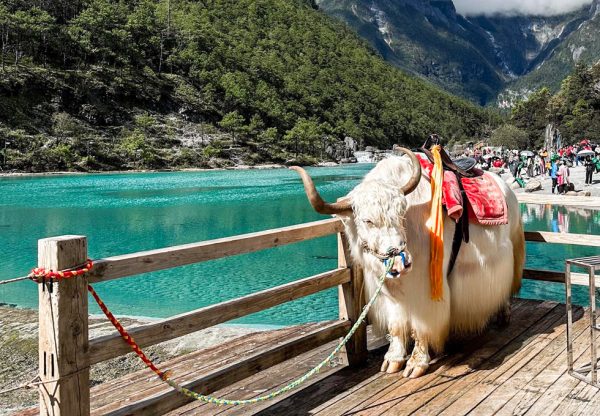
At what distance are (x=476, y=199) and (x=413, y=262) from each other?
0.78 m

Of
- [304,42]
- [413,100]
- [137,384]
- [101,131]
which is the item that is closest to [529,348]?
[137,384]

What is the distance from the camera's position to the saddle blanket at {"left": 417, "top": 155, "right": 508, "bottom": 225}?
354cm

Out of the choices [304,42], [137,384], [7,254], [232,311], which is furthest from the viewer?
[304,42]

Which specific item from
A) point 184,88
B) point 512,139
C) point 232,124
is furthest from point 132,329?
point 512,139

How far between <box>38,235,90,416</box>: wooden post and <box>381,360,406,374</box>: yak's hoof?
206 cm

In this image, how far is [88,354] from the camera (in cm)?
215

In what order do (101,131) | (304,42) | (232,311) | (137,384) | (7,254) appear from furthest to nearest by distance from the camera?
(304,42) → (101,131) → (7,254) → (137,384) → (232,311)

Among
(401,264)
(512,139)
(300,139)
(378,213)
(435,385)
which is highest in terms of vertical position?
(300,139)

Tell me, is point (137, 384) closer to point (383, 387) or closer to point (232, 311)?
point (232, 311)

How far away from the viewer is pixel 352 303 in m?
3.73

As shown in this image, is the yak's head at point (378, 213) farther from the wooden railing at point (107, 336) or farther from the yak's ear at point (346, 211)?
the wooden railing at point (107, 336)

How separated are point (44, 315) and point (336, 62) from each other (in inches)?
5603

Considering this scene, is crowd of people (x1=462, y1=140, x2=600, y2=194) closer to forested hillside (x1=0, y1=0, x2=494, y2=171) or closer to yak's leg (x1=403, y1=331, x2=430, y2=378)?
yak's leg (x1=403, y1=331, x2=430, y2=378)

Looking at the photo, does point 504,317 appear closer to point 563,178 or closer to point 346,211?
point 346,211
